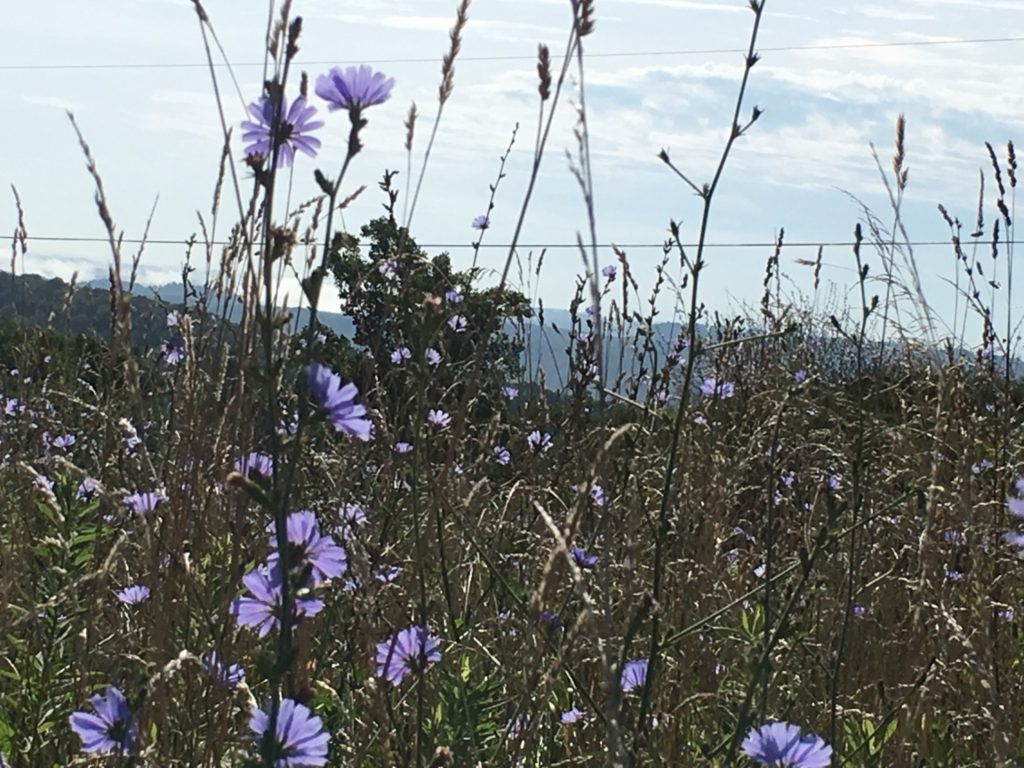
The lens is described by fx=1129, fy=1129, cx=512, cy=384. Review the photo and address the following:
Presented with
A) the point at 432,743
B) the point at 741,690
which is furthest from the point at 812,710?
the point at 432,743

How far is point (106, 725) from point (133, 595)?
687mm

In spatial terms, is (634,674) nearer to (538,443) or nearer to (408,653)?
(408,653)

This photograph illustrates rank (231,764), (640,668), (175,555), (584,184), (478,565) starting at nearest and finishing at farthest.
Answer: (584,184) < (175,555) < (231,764) < (640,668) < (478,565)

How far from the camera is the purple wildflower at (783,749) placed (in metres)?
1.31

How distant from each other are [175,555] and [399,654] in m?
0.35

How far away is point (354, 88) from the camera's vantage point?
48.4 inches

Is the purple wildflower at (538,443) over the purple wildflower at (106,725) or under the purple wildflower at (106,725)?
under

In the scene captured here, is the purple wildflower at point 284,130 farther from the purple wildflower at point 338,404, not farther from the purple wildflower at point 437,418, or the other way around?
the purple wildflower at point 437,418

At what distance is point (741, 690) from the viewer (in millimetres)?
1836

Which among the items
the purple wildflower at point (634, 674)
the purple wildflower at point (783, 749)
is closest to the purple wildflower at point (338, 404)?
the purple wildflower at point (783, 749)

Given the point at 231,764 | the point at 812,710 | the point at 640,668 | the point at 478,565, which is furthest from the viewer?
the point at 478,565

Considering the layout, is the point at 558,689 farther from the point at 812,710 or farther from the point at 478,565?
the point at 478,565

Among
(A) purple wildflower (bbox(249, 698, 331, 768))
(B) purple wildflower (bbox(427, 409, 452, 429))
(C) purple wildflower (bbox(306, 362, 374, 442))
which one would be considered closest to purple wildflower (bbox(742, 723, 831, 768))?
(A) purple wildflower (bbox(249, 698, 331, 768))

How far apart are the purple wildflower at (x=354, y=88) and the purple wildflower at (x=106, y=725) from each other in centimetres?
67
